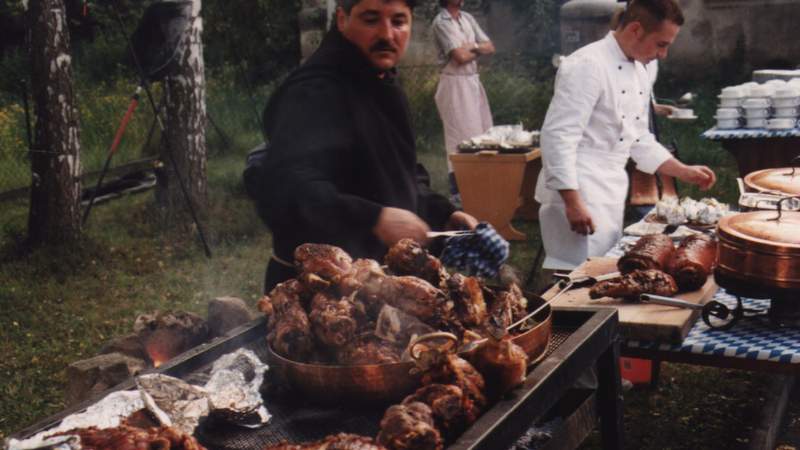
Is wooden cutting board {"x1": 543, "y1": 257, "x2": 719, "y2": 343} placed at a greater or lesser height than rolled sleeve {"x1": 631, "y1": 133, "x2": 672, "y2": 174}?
lesser

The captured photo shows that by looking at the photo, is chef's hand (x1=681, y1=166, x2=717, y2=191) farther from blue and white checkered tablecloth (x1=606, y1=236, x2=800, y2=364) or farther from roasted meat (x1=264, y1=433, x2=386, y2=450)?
roasted meat (x1=264, y1=433, x2=386, y2=450)

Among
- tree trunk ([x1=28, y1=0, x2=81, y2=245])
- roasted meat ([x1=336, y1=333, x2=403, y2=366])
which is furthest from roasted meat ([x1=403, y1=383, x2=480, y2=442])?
tree trunk ([x1=28, y1=0, x2=81, y2=245])

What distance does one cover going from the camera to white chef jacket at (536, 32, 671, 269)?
15.9 feet

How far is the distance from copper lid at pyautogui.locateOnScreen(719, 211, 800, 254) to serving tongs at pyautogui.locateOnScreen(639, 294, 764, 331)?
27cm

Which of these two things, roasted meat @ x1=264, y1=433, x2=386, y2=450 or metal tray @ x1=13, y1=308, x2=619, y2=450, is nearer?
roasted meat @ x1=264, y1=433, x2=386, y2=450

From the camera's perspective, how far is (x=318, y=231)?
316 cm

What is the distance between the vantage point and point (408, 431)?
1.87m

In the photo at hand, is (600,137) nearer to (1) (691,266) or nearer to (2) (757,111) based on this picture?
(1) (691,266)

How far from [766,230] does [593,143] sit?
2.02m

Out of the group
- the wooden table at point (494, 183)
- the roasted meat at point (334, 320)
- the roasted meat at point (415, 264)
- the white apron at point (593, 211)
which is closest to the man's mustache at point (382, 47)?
the roasted meat at point (415, 264)

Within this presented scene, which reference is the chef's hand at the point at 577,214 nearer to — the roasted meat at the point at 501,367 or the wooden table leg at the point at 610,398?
the wooden table leg at the point at 610,398

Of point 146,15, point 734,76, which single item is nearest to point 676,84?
point 734,76

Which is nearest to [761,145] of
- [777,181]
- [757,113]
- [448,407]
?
[757,113]

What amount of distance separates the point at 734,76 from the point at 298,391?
15.6 meters
